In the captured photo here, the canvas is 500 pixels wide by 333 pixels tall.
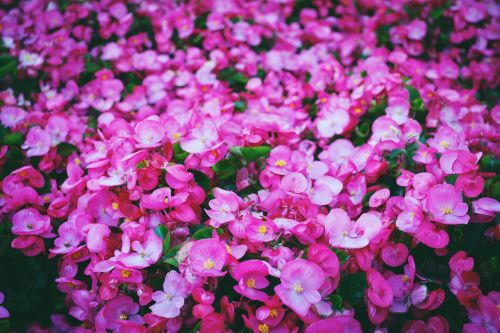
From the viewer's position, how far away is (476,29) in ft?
7.30

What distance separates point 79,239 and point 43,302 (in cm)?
24

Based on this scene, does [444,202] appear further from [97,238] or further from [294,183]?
[97,238]

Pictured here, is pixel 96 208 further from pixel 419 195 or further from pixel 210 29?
pixel 210 29

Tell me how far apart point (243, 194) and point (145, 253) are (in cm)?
36

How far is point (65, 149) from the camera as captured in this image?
1.55m

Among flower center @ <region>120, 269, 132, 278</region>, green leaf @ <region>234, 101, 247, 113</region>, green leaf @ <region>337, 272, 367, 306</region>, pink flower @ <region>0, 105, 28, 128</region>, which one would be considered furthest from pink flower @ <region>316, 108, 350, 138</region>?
pink flower @ <region>0, 105, 28, 128</region>

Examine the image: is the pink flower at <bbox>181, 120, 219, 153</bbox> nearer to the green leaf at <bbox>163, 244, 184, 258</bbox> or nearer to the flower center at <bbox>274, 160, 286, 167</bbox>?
the flower center at <bbox>274, 160, 286, 167</bbox>

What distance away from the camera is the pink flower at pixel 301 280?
88 cm

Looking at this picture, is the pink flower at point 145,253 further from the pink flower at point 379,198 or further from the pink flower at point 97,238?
the pink flower at point 379,198

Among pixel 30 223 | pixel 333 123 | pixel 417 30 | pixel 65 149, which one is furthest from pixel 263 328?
pixel 417 30

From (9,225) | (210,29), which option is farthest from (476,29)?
(9,225)

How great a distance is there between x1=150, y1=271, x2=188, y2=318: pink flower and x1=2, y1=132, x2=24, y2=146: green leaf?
915 millimetres

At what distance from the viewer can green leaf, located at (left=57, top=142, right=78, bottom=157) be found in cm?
155

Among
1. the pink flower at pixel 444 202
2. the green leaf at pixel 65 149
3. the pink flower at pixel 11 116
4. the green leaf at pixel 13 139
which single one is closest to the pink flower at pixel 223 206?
the pink flower at pixel 444 202
